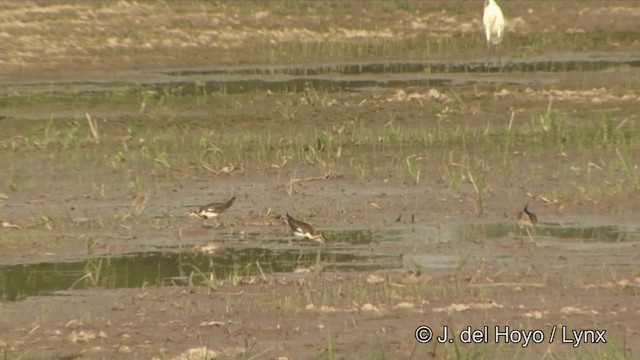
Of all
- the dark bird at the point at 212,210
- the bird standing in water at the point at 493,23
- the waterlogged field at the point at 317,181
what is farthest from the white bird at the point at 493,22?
the dark bird at the point at 212,210

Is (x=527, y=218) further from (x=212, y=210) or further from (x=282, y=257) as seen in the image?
(x=212, y=210)

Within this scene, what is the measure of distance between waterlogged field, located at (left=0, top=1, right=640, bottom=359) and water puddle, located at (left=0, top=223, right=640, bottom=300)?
3 cm

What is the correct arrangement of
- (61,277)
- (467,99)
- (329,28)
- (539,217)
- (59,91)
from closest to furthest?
1. (61,277)
2. (539,217)
3. (467,99)
4. (59,91)
5. (329,28)

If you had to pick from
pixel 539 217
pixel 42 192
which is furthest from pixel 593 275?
pixel 42 192

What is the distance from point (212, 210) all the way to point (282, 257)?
107 centimetres

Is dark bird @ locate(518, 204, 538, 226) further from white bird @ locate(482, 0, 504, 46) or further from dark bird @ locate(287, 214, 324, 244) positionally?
white bird @ locate(482, 0, 504, 46)

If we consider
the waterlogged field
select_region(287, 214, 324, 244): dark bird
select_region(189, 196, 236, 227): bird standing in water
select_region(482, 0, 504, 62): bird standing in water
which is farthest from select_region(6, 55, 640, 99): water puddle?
select_region(287, 214, 324, 244): dark bird

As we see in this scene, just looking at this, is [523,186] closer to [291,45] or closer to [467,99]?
[467,99]

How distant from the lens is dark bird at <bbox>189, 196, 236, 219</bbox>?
11.0 m

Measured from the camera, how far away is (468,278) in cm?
903

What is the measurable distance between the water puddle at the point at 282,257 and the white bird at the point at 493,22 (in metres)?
9.44

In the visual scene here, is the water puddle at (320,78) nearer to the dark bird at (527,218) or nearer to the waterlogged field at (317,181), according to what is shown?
the waterlogged field at (317,181)

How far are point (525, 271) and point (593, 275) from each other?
15.9 inches

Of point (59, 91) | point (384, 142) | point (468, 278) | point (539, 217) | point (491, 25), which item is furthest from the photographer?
point (491, 25)
